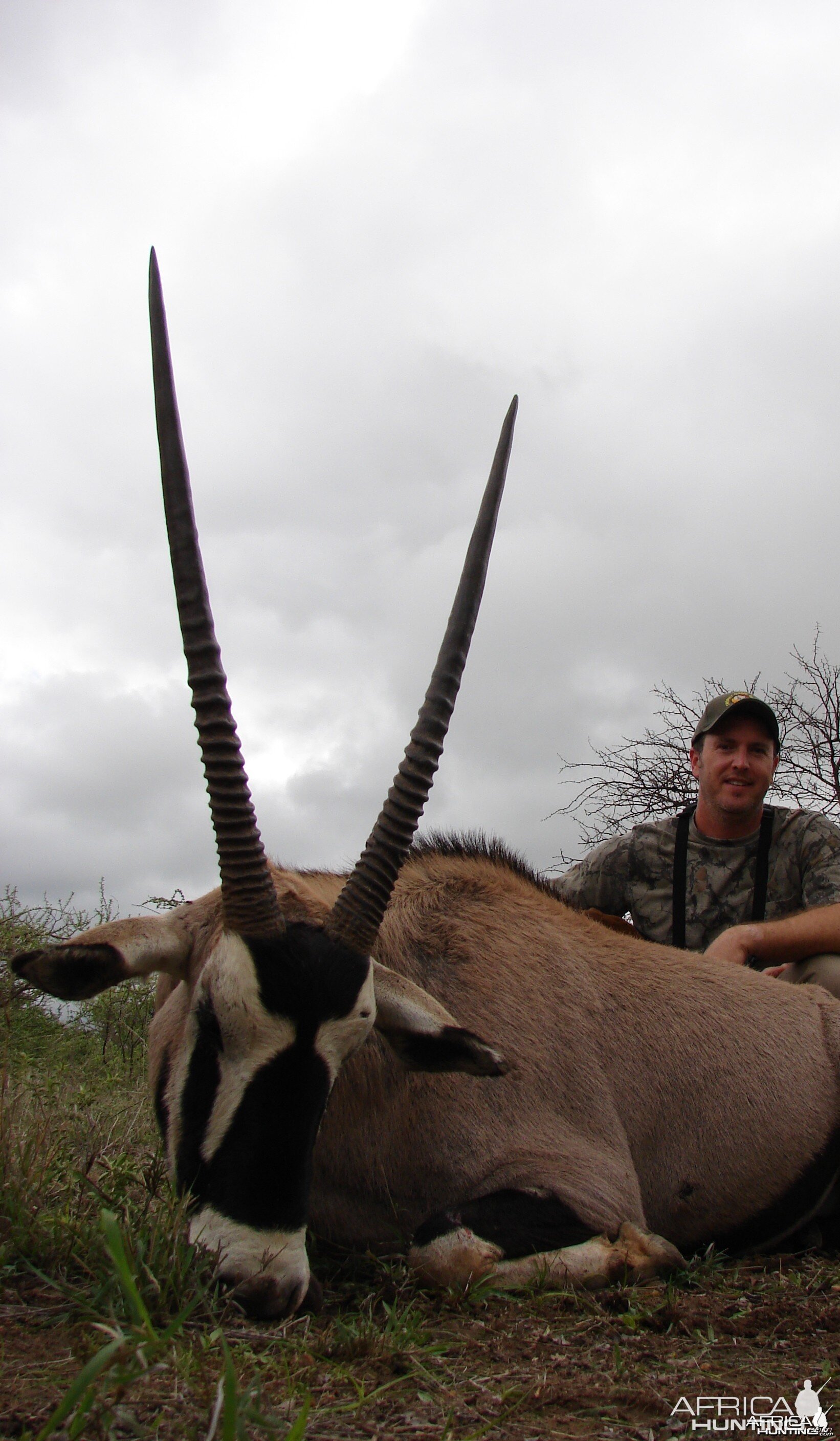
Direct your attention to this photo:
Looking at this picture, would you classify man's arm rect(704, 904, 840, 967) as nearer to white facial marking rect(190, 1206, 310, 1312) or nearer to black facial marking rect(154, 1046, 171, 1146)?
black facial marking rect(154, 1046, 171, 1146)

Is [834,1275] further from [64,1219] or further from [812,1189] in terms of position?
[64,1219]

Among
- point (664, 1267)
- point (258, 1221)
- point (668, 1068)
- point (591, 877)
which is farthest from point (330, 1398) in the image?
point (591, 877)

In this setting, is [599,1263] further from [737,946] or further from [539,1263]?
[737,946]

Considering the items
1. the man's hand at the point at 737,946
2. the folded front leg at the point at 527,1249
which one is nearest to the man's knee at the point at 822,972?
the man's hand at the point at 737,946

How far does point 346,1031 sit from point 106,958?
0.74m

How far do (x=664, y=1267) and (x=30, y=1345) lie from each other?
2210 mm

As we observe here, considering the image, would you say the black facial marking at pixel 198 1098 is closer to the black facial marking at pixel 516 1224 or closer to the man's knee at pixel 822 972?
the black facial marking at pixel 516 1224

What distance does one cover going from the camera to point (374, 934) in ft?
11.1

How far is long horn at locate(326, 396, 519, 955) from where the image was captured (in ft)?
11.0

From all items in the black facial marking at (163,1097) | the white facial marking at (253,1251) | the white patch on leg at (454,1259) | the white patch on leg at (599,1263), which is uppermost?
the black facial marking at (163,1097)

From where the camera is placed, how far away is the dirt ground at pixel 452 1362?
2006 mm

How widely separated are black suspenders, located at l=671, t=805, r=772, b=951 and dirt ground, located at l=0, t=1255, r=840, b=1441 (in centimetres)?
340

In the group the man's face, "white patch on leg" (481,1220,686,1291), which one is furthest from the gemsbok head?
the man's face

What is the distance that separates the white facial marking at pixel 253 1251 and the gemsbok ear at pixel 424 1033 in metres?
0.81
